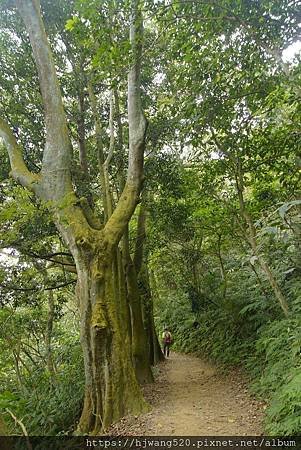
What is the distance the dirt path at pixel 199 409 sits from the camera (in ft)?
20.7

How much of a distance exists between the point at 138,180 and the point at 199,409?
16.2 ft

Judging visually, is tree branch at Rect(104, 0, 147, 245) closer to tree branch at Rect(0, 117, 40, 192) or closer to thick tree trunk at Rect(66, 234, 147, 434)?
thick tree trunk at Rect(66, 234, 147, 434)

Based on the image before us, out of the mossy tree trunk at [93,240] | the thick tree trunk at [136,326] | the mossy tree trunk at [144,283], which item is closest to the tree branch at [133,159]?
the mossy tree trunk at [93,240]

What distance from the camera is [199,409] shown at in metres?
7.58

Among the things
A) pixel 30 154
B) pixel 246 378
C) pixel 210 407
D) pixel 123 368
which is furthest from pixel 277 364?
pixel 30 154

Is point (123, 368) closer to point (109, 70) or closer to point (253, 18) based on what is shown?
point (109, 70)

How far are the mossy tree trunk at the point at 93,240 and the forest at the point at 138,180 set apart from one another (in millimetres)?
32

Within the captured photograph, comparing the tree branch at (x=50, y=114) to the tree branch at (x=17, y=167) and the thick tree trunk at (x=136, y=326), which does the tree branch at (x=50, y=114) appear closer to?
the tree branch at (x=17, y=167)

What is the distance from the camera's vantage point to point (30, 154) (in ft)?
34.9

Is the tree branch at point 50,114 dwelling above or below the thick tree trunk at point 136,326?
above

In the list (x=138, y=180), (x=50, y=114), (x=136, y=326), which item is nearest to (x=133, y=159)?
(x=138, y=180)

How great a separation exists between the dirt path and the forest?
369 millimetres

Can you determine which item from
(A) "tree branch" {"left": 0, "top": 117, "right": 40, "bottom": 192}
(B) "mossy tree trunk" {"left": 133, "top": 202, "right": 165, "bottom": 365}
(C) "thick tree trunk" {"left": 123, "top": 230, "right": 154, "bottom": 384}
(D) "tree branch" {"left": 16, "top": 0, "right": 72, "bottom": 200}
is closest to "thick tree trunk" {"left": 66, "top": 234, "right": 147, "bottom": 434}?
(D) "tree branch" {"left": 16, "top": 0, "right": 72, "bottom": 200}

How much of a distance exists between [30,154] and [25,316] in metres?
7.10
